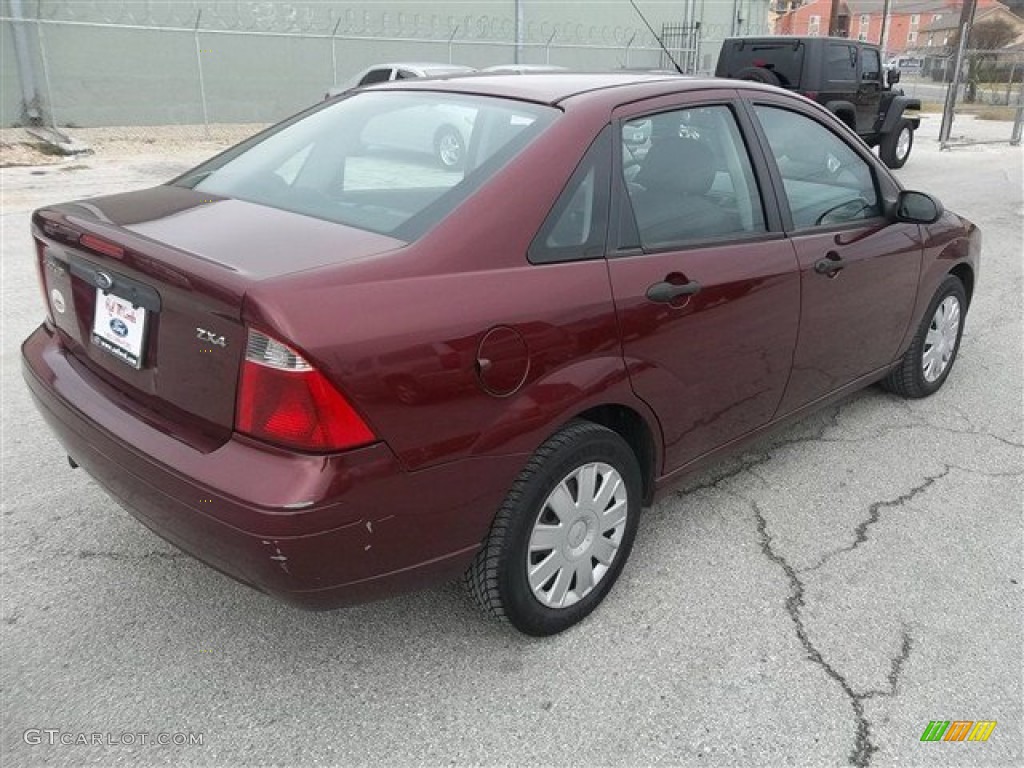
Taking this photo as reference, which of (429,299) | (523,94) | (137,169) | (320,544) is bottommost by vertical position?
(137,169)

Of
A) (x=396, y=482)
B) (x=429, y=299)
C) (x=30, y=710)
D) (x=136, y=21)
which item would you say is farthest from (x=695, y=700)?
(x=136, y=21)

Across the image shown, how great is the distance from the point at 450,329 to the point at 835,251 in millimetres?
2007

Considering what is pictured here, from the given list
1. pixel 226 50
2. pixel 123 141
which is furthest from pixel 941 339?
pixel 226 50

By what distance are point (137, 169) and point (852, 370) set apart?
41.6 ft

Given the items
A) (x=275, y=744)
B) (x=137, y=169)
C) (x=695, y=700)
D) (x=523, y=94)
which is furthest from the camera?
(x=137, y=169)

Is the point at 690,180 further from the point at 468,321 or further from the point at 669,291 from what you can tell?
the point at 468,321

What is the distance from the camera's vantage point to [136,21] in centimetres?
1825

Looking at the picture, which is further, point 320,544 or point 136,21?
point 136,21

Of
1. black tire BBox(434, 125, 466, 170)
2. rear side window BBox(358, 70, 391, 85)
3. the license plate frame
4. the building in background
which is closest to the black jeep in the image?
rear side window BBox(358, 70, 391, 85)

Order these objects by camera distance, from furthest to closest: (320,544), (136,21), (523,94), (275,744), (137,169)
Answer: (136,21) < (137,169) < (523,94) < (275,744) < (320,544)

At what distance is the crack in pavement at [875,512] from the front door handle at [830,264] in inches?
39.6

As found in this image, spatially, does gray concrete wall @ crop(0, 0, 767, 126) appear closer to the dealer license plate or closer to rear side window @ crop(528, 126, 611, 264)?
the dealer license plate

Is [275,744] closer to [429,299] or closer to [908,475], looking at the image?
[429,299]

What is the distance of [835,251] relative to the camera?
11.4 feet
